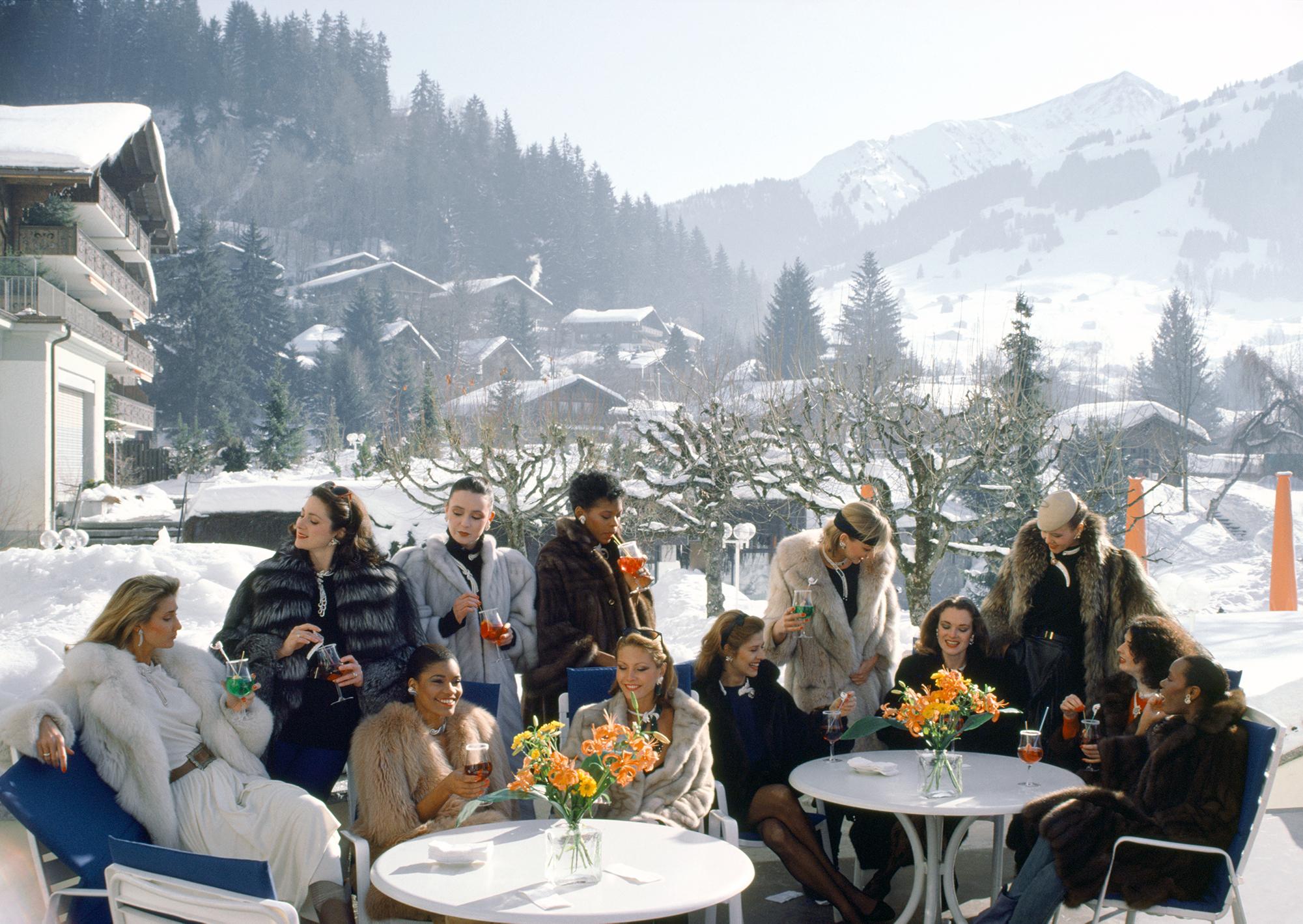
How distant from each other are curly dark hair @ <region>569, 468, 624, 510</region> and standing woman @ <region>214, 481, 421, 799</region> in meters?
0.93

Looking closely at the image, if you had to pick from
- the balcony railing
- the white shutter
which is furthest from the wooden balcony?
the white shutter

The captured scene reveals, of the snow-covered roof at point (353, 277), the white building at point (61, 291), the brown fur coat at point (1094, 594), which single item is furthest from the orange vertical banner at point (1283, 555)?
the snow-covered roof at point (353, 277)

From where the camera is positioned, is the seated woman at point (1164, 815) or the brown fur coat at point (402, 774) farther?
the brown fur coat at point (402, 774)

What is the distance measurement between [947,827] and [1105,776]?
1.17 m

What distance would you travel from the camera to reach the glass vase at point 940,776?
161 inches

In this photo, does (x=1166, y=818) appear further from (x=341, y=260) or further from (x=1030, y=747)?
(x=341, y=260)

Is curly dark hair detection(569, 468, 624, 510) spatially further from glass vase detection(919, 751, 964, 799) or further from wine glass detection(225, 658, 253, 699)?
glass vase detection(919, 751, 964, 799)

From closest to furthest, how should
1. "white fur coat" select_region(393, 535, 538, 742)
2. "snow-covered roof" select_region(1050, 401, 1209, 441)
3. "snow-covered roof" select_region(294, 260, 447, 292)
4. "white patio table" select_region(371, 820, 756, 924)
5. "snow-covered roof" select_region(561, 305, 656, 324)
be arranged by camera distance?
"white patio table" select_region(371, 820, 756, 924)
"white fur coat" select_region(393, 535, 538, 742)
"snow-covered roof" select_region(1050, 401, 1209, 441)
"snow-covered roof" select_region(294, 260, 447, 292)
"snow-covered roof" select_region(561, 305, 656, 324)

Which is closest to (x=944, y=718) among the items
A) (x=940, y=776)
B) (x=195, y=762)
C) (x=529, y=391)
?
(x=940, y=776)

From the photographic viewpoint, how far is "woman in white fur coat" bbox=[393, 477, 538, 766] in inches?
194

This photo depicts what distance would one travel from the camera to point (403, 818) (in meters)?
3.95

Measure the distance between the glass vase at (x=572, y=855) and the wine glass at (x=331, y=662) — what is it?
1.41 meters

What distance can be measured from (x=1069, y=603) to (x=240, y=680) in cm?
374

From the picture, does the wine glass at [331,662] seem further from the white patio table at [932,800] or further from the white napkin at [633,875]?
the white patio table at [932,800]
